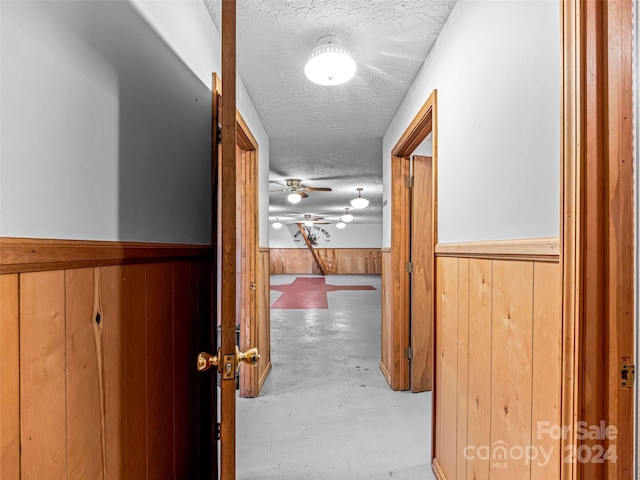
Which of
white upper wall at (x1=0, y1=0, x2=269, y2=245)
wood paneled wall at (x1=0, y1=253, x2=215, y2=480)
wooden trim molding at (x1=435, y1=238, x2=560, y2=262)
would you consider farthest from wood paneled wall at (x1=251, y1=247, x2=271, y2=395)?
wooden trim molding at (x1=435, y1=238, x2=560, y2=262)

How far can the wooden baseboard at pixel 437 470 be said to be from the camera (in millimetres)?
1558

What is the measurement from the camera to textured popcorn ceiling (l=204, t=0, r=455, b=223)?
146 cm

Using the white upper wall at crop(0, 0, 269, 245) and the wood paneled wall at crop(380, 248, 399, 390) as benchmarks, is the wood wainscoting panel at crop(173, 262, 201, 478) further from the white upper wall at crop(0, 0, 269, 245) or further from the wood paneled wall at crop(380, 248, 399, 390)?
the wood paneled wall at crop(380, 248, 399, 390)

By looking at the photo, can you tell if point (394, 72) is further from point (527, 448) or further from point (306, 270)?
point (306, 270)

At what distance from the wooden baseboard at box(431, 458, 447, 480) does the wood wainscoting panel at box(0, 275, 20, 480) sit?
65.2 inches

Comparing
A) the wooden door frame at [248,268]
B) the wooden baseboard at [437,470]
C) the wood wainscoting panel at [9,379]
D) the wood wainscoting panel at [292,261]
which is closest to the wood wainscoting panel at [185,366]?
the wood wainscoting panel at [9,379]

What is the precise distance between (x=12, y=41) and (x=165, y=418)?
1.12 meters

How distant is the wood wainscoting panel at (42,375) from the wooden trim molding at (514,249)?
1.16m

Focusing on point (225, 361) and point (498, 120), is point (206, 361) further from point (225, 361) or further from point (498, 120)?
point (498, 120)

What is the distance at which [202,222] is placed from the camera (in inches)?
57.9

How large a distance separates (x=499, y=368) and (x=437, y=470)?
2.89 ft

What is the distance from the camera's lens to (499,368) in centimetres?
110

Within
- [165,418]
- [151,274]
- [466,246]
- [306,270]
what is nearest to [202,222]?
[151,274]

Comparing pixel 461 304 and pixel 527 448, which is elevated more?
pixel 461 304
